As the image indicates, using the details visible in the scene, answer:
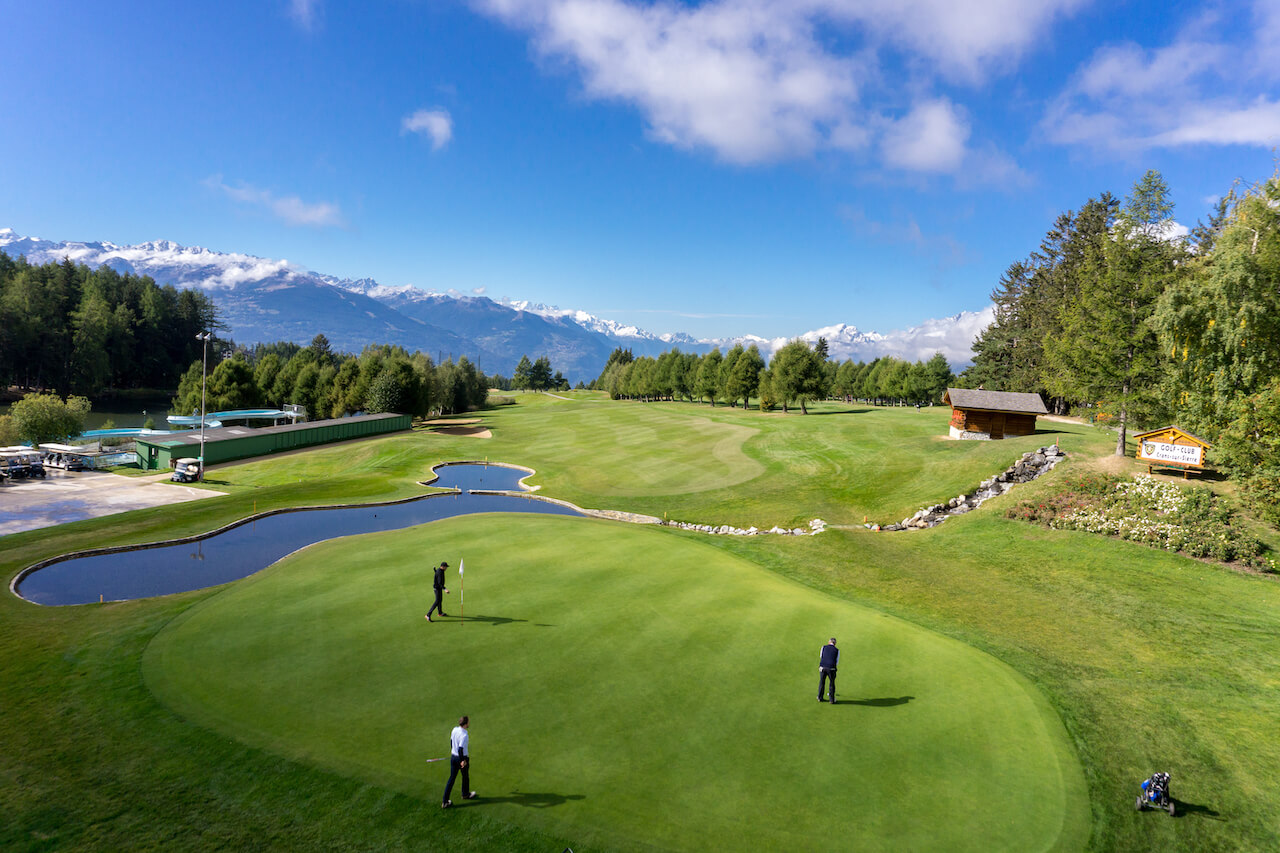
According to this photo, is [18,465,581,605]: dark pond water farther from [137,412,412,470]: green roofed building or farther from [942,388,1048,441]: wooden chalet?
[942,388,1048,441]: wooden chalet

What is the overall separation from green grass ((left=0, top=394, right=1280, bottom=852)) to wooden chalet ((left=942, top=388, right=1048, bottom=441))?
21.6 feet

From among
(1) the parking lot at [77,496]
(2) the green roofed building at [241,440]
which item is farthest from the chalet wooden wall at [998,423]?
(2) the green roofed building at [241,440]

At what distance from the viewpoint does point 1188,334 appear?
28.2 metres

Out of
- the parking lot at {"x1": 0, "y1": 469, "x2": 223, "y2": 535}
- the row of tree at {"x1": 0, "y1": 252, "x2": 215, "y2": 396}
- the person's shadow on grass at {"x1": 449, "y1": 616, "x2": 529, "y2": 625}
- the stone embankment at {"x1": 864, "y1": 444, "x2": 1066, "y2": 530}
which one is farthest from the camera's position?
the row of tree at {"x1": 0, "y1": 252, "x2": 215, "y2": 396}

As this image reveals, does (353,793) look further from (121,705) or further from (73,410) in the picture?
(73,410)

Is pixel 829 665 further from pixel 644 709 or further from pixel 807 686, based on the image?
pixel 644 709

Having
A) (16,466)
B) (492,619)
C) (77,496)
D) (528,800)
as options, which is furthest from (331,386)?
(528,800)

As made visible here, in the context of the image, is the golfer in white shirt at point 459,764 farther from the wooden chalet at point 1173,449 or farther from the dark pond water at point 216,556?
the wooden chalet at point 1173,449

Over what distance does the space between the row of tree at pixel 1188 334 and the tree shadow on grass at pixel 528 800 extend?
104ft

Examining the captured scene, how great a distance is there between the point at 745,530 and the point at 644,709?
22303 millimetres

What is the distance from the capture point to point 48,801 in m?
9.63

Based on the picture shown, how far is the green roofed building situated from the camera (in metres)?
51.2

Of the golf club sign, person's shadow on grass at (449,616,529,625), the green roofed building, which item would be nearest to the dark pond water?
person's shadow on grass at (449,616,529,625)

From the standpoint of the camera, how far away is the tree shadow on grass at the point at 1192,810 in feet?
35.6
